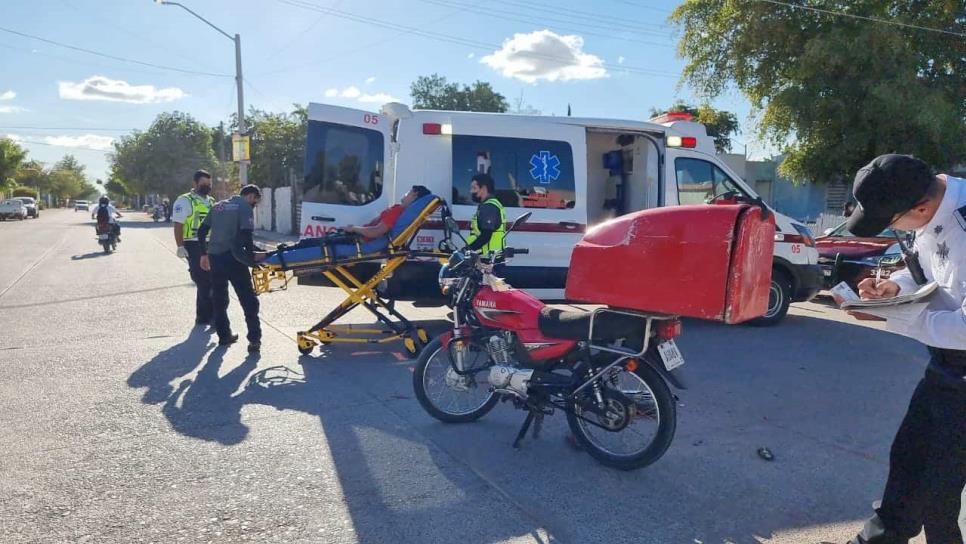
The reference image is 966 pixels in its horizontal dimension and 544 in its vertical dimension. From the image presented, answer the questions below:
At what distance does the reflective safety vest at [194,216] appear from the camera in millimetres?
8633

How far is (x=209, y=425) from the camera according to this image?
491 centimetres

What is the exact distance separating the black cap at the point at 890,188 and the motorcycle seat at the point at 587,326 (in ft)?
5.12

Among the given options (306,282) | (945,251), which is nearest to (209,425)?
(306,282)

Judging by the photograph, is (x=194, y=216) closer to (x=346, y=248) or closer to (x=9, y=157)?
(x=346, y=248)

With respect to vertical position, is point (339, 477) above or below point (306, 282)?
below

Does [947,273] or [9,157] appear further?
[9,157]

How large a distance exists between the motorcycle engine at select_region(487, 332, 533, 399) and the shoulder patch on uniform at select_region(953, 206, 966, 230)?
259 centimetres

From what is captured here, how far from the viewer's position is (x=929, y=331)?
255 cm

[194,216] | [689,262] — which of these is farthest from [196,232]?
[689,262]

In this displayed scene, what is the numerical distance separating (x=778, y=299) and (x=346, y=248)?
570 cm

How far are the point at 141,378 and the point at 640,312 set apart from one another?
4638 millimetres

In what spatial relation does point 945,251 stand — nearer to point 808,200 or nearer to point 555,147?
point 555,147

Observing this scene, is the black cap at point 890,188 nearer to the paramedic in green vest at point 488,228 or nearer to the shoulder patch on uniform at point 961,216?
the shoulder patch on uniform at point 961,216

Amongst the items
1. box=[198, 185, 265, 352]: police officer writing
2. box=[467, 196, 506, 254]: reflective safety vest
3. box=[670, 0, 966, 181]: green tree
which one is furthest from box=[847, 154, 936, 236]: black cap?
box=[670, 0, 966, 181]: green tree
